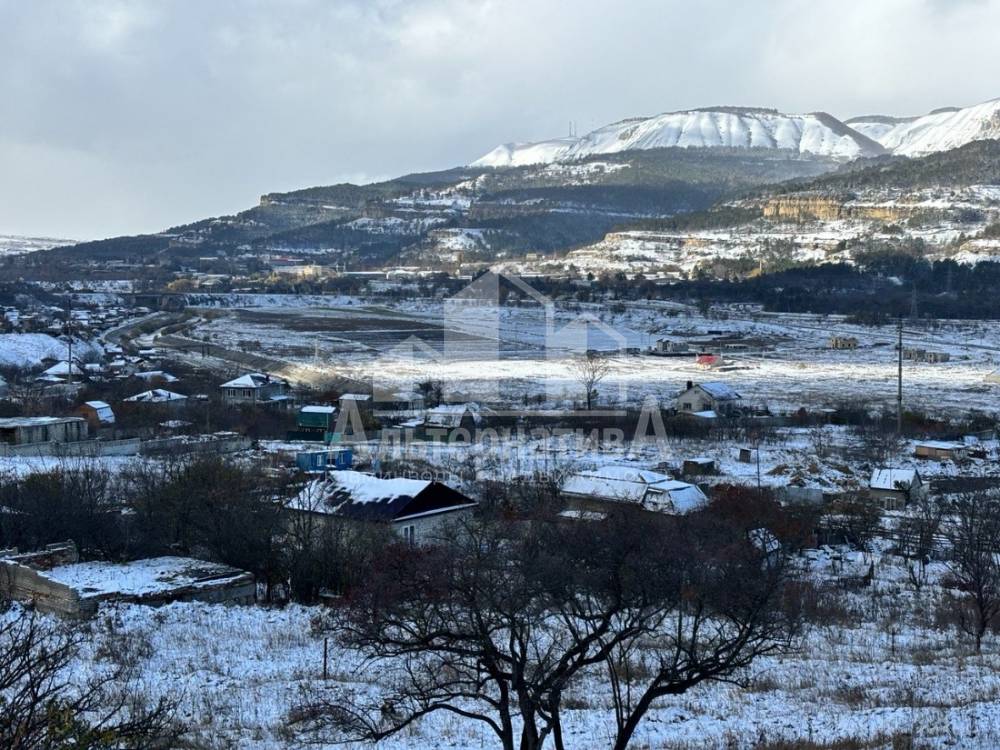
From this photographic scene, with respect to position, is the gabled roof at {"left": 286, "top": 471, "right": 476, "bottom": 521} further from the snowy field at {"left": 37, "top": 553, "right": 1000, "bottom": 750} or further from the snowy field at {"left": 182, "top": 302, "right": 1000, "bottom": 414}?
the snowy field at {"left": 182, "top": 302, "right": 1000, "bottom": 414}

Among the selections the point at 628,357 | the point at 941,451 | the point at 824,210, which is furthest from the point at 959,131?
→ the point at 941,451

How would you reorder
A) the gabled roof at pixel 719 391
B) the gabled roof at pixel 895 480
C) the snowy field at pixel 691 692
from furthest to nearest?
1. the gabled roof at pixel 719 391
2. the gabled roof at pixel 895 480
3. the snowy field at pixel 691 692

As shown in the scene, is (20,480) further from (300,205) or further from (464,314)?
(300,205)

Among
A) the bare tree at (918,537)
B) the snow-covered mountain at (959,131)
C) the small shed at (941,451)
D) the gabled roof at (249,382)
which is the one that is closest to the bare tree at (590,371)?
the small shed at (941,451)

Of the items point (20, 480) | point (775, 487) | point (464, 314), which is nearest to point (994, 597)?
point (775, 487)

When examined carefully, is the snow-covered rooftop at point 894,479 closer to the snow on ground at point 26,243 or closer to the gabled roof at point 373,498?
the gabled roof at point 373,498

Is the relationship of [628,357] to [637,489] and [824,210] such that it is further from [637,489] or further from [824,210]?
[824,210]
